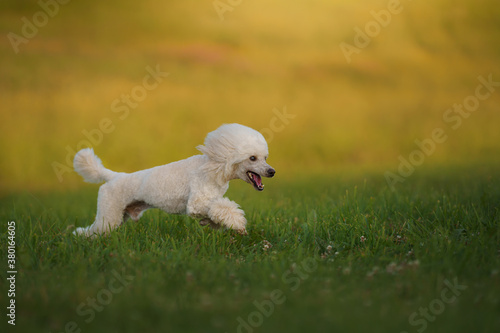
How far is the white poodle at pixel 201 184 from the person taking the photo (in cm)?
521

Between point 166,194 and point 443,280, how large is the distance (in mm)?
2896

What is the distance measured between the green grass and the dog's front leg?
0.99 feet

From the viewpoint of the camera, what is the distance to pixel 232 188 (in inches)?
424

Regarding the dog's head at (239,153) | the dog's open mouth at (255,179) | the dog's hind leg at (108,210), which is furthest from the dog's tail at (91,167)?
the dog's open mouth at (255,179)

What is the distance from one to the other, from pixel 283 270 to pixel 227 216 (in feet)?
3.01

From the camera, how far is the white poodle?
5.21 m

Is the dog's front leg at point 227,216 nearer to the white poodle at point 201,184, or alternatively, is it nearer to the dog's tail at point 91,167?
the white poodle at point 201,184

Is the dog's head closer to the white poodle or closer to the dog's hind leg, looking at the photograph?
the white poodle

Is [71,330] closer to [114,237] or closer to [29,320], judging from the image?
[29,320]

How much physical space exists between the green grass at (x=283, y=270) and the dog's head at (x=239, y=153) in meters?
0.75

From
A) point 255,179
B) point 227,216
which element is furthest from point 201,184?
point 255,179

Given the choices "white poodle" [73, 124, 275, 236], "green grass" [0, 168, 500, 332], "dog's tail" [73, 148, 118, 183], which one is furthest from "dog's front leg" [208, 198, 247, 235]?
"dog's tail" [73, 148, 118, 183]

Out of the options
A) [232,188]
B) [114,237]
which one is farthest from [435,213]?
[232,188]

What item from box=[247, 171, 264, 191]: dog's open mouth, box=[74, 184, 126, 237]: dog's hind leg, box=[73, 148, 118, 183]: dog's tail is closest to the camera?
box=[247, 171, 264, 191]: dog's open mouth
